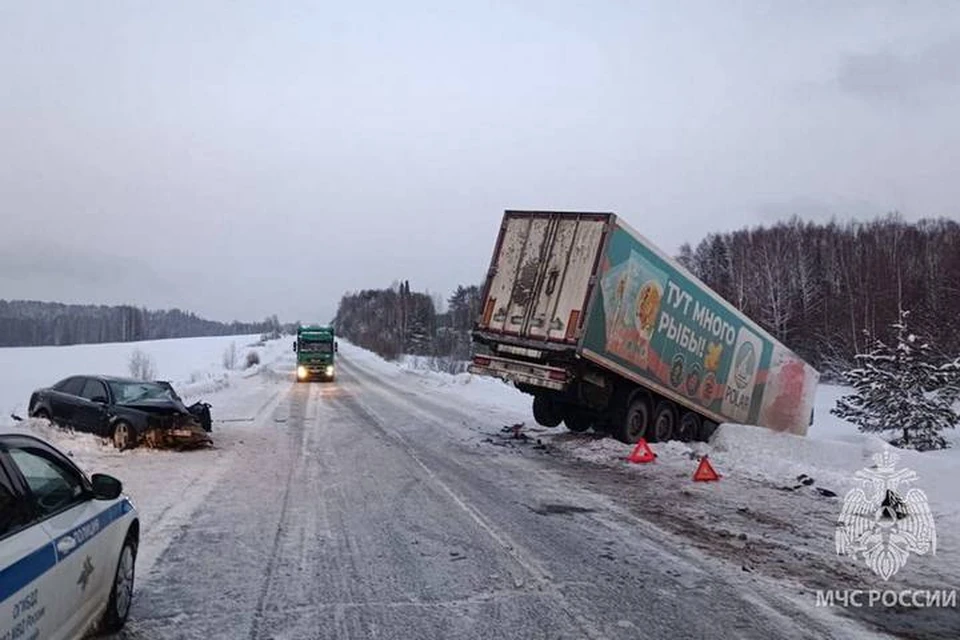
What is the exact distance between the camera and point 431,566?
591cm

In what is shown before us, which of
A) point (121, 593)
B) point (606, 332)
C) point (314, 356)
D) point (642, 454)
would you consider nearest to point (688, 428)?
point (642, 454)

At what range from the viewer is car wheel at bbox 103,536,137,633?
171 inches

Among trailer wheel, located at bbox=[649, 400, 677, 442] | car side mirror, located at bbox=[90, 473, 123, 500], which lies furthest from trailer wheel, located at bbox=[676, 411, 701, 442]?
car side mirror, located at bbox=[90, 473, 123, 500]

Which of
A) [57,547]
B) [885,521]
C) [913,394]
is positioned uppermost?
[913,394]

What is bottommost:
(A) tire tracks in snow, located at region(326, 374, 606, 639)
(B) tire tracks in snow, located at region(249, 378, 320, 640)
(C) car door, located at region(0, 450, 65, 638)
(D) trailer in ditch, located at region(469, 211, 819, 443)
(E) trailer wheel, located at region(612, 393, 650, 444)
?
(B) tire tracks in snow, located at region(249, 378, 320, 640)

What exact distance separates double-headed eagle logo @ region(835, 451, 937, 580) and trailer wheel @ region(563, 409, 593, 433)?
597 centimetres

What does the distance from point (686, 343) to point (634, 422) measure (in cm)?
201

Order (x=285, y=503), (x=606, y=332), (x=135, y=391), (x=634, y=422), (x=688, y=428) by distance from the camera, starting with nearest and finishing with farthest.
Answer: (x=285, y=503), (x=606, y=332), (x=135, y=391), (x=634, y=422), (x=688, y=428)

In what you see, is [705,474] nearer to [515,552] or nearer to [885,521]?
[885,521]

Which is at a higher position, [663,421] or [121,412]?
[663,421]

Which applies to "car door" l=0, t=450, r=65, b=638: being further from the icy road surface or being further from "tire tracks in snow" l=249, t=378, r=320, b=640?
"tire tracks in snow" l=249, t=378, r=320, b=640

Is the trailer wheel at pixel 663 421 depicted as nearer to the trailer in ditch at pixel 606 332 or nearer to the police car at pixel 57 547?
the trailer in ditch at pixel 606 332

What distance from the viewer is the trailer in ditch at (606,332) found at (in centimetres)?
1226

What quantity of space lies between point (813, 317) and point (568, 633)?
2303 inches
